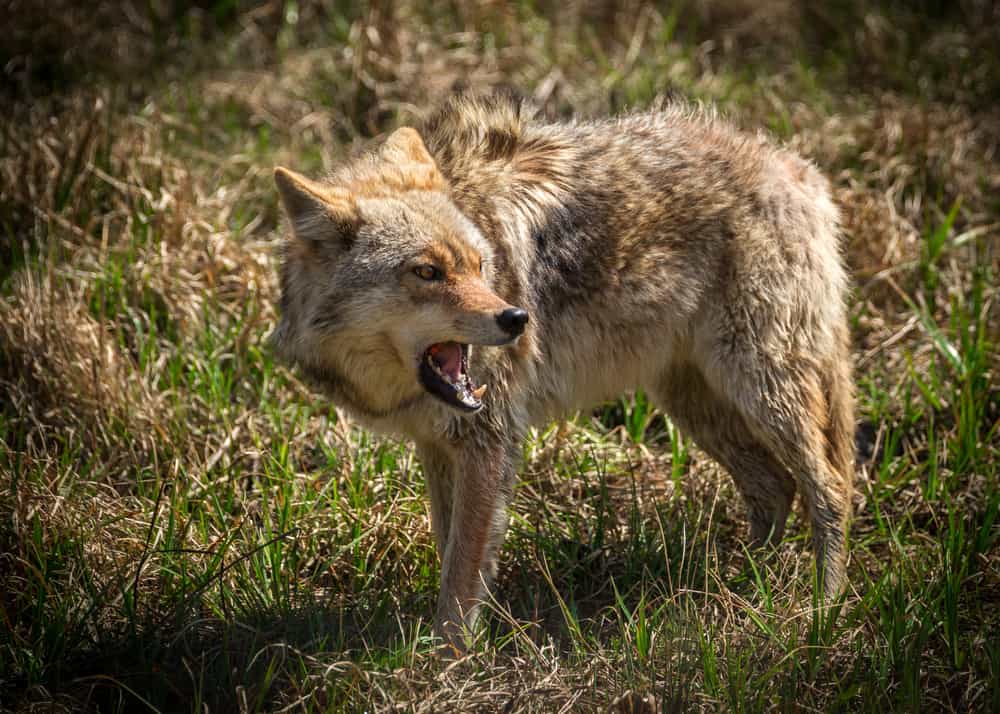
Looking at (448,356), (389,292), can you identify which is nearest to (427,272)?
(389,292)

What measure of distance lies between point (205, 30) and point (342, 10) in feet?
3.90

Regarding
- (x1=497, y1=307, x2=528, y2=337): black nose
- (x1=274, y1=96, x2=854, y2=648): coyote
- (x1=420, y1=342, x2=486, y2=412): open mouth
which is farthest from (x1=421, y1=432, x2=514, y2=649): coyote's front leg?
(x1=497, y1=307, x2=528, y2=337): black nose

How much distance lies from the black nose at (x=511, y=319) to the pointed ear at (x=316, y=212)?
701mm

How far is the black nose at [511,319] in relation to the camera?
352cm

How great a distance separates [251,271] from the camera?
19.4 feet

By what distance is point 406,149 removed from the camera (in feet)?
13.7

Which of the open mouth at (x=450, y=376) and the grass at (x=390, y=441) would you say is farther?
the open mouth at (x=450, y=376)

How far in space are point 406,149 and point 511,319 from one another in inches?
43.0

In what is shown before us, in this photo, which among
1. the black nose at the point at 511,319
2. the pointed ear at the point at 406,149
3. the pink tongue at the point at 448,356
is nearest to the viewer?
the black nose at the point at 511,319

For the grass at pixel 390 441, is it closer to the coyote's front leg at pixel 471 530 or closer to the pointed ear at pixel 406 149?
the coyote's front leg at pixel 471 530

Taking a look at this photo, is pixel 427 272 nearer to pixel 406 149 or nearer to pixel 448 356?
pixel 448 356

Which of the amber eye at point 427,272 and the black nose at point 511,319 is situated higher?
the amber eye at point 427,272

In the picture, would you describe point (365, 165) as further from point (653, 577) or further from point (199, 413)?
point (653, 577)

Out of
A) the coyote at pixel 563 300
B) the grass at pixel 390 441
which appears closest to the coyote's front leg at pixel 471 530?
the coyote at pixel 563 300
